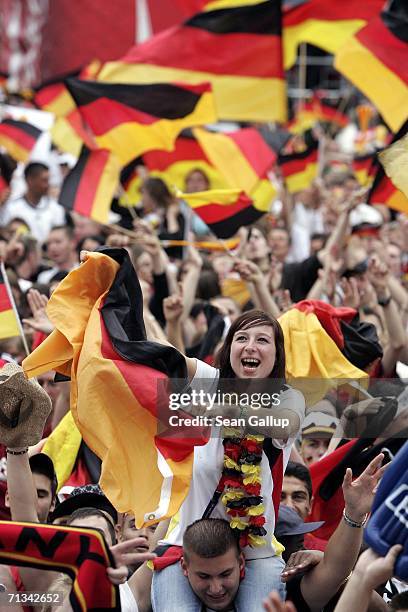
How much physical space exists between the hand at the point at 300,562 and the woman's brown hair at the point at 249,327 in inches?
26.4

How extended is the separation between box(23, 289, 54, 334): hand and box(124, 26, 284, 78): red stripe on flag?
429cm

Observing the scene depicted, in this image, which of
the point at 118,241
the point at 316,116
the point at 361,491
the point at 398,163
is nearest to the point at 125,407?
the point at 361,491

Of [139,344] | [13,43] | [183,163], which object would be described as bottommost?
[13,43]

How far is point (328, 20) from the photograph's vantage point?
428 inches

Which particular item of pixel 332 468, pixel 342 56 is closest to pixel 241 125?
pixel 342 56

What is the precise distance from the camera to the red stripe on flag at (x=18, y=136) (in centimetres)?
1100

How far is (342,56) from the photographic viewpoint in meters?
9.02

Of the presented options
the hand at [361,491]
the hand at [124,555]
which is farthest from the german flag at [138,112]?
the hand at [124,555]

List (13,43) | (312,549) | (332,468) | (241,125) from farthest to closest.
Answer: (13,43) → (241,125) → (332,468) → (312,549)

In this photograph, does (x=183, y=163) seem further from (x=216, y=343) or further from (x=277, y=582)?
(x=277, y=582)

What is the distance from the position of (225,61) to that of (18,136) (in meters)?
2.16

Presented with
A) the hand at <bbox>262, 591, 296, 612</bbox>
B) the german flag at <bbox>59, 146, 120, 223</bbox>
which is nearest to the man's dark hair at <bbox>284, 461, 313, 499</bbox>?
the hand at <bbox>262, 591, 296, 612</bbox>

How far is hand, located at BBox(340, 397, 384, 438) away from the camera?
4570mm

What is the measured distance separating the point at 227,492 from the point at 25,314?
3168mm
